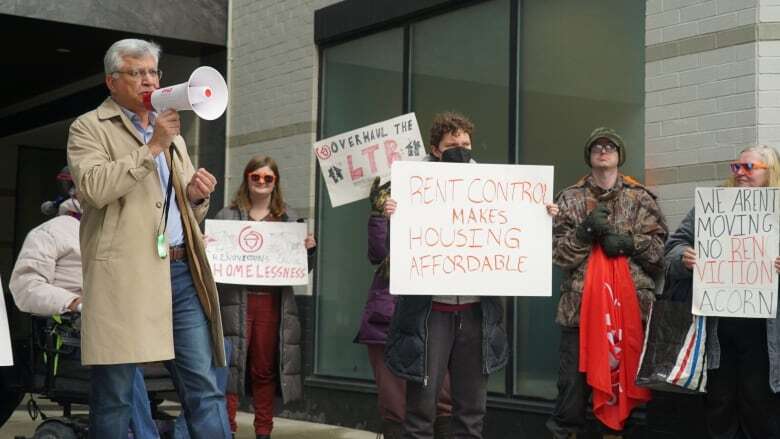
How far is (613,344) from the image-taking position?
698 cm

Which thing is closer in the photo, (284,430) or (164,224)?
(164,224)

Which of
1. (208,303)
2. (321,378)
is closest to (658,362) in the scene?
(208,303)

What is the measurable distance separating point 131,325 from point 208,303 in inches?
15.4

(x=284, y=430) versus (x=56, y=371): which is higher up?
(x=56, y=371)

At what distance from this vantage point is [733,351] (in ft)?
21.5

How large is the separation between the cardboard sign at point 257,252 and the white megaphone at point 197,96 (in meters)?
3.76

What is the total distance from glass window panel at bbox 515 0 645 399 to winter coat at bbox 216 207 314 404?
5.52 feet

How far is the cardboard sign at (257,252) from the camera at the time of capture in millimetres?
8664

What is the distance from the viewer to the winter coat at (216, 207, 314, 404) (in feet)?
27.3

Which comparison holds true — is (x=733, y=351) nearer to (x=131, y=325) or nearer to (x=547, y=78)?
(x=547, y=78)

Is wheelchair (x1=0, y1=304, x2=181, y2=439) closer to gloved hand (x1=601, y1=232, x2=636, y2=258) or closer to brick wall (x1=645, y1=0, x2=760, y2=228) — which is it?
gloved hand (x1=601, y1=232, x2=636, y2=258)

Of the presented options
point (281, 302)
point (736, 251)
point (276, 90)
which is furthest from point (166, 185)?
point (276, 90)

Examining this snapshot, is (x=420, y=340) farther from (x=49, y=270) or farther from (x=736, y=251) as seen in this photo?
(x=49, y=270)

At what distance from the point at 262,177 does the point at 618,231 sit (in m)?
2.81
